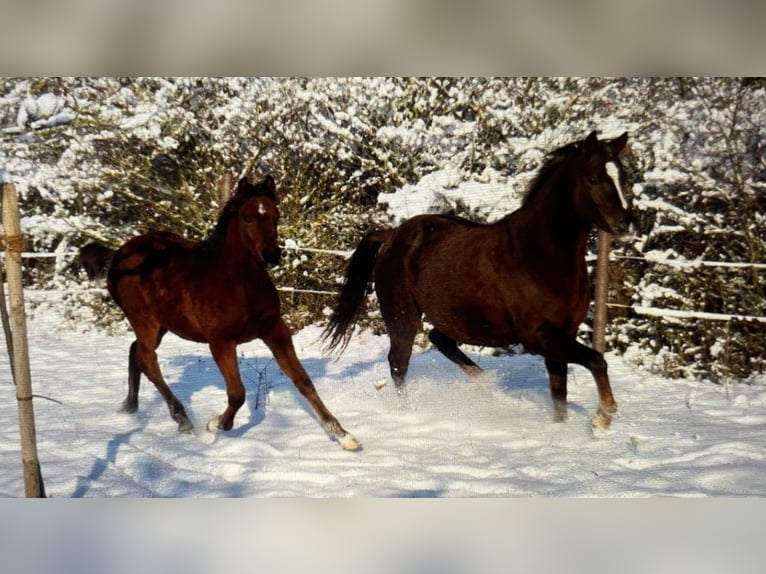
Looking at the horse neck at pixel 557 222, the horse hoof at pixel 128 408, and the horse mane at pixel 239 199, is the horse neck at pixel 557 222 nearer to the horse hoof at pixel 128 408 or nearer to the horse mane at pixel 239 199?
the horse mane at pixel 239 199

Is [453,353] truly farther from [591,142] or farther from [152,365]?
[152,365]

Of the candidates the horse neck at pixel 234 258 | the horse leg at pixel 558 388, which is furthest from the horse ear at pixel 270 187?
the horse leg at pixel 558 388

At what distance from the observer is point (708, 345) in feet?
11.3

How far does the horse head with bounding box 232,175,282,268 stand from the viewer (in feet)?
10.3

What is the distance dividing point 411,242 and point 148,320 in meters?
1.30

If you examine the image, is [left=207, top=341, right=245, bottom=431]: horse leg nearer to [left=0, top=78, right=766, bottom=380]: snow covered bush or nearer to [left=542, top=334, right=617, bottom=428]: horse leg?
[left=0, top=78, right=766, bottom=380]: snow covered bush

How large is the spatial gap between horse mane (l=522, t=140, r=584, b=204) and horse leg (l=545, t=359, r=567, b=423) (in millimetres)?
784

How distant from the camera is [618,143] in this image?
3062 millimetres

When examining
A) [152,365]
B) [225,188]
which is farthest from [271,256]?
[152,365]

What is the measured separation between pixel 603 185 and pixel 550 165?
0.90 ft

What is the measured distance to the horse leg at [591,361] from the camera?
3115mm

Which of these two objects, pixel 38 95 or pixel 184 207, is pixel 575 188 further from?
pixel 38 95

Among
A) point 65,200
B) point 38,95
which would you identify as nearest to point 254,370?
point 65,200

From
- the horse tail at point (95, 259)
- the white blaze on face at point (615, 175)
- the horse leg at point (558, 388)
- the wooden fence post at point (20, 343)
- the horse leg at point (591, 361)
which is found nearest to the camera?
the wooden fence post at point (20, 343)
